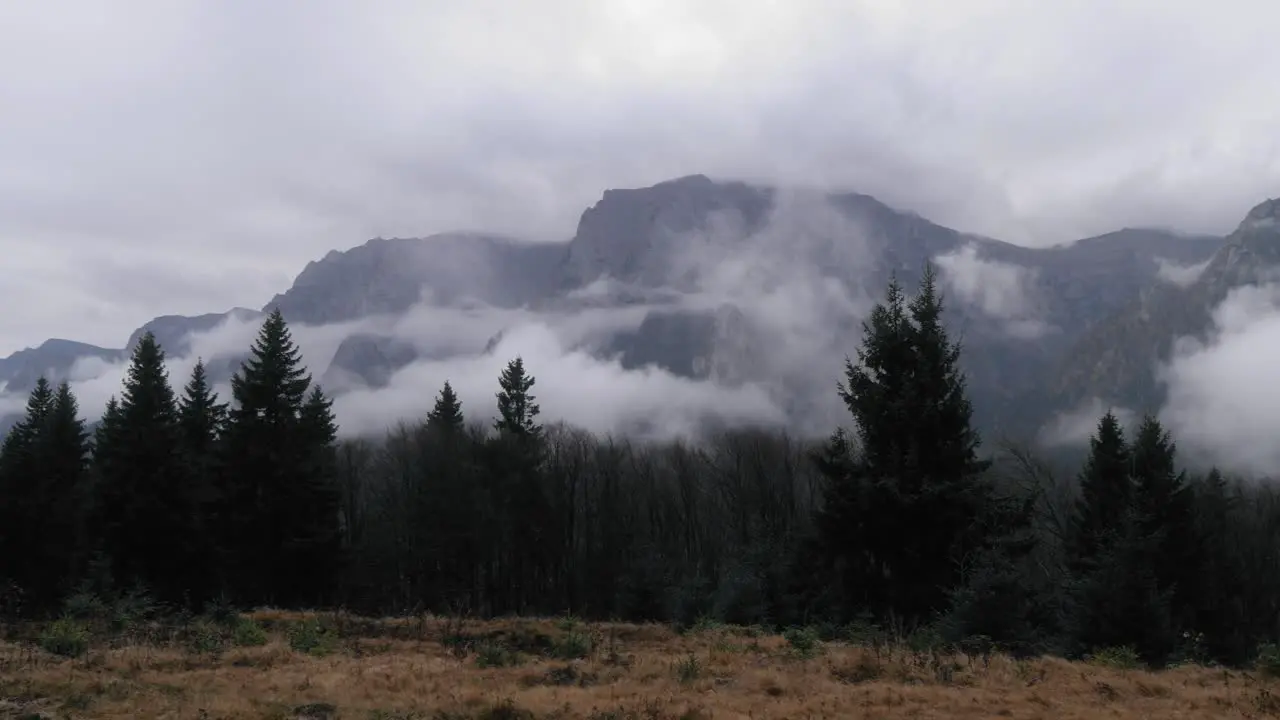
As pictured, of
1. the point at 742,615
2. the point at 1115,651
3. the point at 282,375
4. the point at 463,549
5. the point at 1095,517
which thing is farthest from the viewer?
the point at 463,549

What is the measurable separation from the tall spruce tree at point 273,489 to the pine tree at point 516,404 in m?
21.3

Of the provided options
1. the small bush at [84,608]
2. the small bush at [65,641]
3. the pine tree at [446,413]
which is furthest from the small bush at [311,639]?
the pine tree at [446,413]

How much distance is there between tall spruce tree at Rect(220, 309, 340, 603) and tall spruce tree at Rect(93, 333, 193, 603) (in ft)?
13.0

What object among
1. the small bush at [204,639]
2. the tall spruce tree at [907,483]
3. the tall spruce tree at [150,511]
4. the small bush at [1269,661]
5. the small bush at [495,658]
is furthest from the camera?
the tall spruce tree at [150,511]

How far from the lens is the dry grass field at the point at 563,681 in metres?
9.91

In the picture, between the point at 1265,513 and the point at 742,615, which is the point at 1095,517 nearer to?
the point at 742,615

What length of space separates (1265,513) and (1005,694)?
81.3 metres

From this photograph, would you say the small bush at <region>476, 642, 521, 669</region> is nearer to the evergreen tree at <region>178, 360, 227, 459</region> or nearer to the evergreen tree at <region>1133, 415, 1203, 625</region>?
the evergreen tree at <region>1133, 415, 1203, 625</region>

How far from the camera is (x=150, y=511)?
3070 centimetres

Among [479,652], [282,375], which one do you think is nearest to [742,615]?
[479,652]

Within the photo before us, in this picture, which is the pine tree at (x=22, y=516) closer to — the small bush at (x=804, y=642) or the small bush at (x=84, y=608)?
the small bush at (x=84, y=608)

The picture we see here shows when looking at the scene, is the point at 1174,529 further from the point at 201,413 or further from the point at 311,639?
the point at 201,413

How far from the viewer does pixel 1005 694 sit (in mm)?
10398

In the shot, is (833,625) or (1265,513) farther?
(1265,513)
